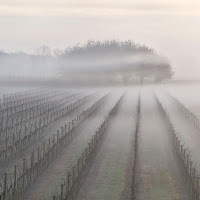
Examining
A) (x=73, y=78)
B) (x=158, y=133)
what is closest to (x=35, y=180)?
(x=158, y=133)

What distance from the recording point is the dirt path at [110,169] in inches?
806

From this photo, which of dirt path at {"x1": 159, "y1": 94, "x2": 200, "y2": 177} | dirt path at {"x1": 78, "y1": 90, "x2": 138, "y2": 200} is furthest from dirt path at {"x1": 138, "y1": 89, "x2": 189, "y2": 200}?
dirt path at {"x1": 159, "y1": 94, "x2": 200, "y2": 177}

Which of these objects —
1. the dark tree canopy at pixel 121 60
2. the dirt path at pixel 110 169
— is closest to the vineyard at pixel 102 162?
the dirt path at pixel 110 169

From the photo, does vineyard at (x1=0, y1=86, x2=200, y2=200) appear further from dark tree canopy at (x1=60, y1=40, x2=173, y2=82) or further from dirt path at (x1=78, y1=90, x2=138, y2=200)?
dark tree canopy at (x1=60, y1=40, x2=173, y2=82)

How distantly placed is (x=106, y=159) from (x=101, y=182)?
4.85 m

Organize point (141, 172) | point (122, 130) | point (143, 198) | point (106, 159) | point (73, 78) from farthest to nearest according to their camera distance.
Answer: point (73, 78)
point (122, 130)
point (106, 159)
point (141, 172)
point (143, 198)

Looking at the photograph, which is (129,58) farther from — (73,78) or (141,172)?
(141,172)

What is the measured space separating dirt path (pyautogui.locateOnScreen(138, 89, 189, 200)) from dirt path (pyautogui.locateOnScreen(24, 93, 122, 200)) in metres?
3.40

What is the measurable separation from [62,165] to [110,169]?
2.41 metres

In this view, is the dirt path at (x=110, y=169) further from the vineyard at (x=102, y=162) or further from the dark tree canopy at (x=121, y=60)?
the dark tree canopy at (x=121, y=60)

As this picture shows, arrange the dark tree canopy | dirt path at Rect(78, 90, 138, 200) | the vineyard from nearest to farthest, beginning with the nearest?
the vineyard < dirt path at Rect(78, 90, 138, 200) < the dark tree canopy

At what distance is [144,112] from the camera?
168 feet

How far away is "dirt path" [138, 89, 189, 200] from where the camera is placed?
67.7 ft

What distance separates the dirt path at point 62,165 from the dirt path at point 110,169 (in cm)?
117
